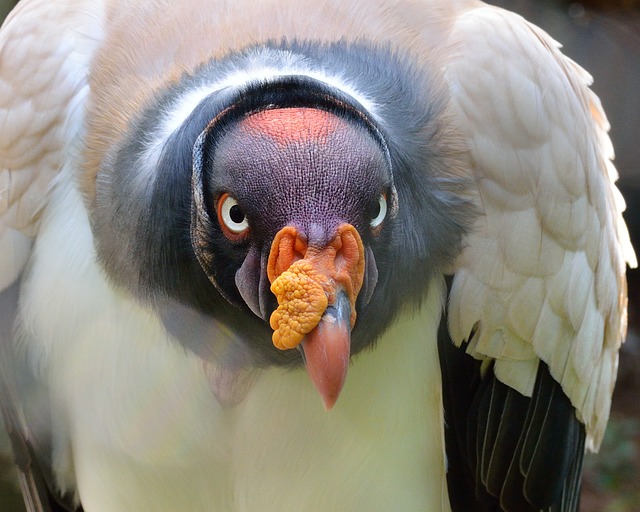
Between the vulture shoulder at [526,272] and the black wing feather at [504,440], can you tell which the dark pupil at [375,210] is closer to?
the vulture shoulder at [526,272]

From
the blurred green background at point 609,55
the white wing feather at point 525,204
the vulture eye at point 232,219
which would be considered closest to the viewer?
the vulture eye at point 232,219

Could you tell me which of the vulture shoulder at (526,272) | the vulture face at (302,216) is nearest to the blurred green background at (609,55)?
the vulture shoulder at (526,272)

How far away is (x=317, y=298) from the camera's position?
1413mm

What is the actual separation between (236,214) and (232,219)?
0.02 m

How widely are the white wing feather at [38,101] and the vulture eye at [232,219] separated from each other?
0.59m

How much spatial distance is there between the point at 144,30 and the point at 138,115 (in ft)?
0.75

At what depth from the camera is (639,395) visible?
4152mm

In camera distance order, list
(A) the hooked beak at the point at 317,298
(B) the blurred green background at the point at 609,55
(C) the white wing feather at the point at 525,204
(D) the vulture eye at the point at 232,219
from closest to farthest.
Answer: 1. (A) the hooked beak at the point at 317,298
2. (D) the vulture eye at the point at 232,219
3. (C) the white wing feather at the point at 525,204
4. (B) the blurred green background at the point at 609,55

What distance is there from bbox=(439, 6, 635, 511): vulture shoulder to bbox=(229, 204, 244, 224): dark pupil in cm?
61

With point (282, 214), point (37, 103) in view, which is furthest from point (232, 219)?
point (37, 103)

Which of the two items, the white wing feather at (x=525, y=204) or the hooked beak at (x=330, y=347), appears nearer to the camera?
the hooked beak at (x=330, y=347)

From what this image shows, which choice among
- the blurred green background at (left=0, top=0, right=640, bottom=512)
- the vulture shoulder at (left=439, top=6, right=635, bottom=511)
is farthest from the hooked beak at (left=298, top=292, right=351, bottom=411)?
the blurred green background at (left=0, top=0, right=640, bottom=512)

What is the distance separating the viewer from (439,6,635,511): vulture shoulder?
1.99 metres

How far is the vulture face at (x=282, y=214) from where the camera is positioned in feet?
4.85
